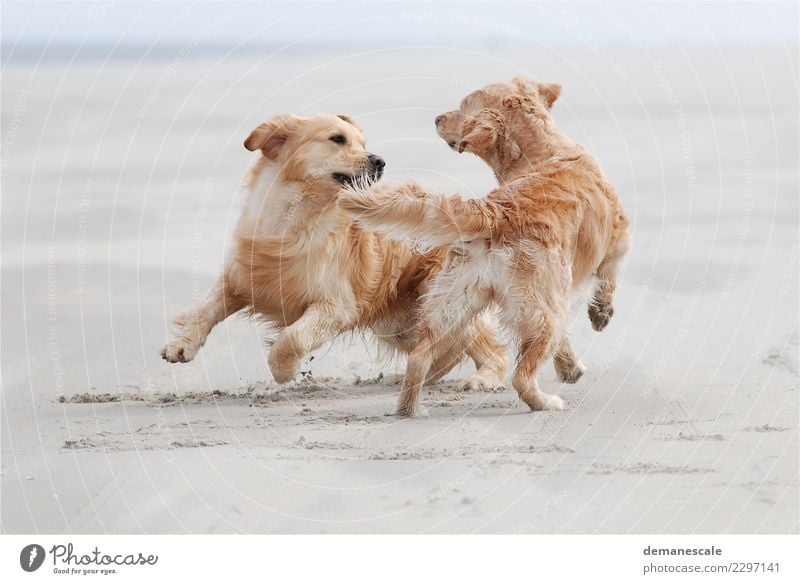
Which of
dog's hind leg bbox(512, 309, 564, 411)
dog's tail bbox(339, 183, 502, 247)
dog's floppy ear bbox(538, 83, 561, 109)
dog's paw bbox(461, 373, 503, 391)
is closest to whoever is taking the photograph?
dog's tail bbox(339, 183, 502, 247)

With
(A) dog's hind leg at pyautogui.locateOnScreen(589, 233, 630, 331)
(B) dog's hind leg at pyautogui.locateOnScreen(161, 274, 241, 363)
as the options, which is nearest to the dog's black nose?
(B) dog's hind leg at pyautogui.locateOnScreen(161, 274, 241, 363)

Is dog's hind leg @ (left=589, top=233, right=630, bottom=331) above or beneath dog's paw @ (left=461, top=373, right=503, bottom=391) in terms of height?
above

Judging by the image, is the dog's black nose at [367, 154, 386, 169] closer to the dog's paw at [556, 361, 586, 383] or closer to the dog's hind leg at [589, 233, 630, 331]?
the dog's hind leg at [589, 233, 630, 331]

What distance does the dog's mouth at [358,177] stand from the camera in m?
8.59

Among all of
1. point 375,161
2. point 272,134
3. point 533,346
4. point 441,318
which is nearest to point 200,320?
point 272,134

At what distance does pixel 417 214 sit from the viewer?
7605 mm

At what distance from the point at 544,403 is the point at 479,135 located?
1882 mm

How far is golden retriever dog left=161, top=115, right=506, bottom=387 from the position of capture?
28.5ft

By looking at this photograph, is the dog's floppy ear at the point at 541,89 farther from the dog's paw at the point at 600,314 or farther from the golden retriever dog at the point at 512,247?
the dog's paw at the point at 600,314

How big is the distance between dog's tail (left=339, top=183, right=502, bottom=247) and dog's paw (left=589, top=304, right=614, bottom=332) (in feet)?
5.09

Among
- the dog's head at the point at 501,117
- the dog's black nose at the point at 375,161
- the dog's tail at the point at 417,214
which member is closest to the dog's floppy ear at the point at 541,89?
the dog's head at the point at 501,117

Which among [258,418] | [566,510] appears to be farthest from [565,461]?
[258,418]

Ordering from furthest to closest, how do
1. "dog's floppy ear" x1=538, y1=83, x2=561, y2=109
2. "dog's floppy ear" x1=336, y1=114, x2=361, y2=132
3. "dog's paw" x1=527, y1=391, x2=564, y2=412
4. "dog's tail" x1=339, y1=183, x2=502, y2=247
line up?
"dog's floppy ear" x1=336, y1=114, x2=361, y2=132, "dog's floppy ear" x1=538, y1=83, x2=561, y2=109, "dog's paw" x1=527, y1=391, x2=564, y2=412, "dog's tail" x1=339, y1=183, x2=502, y2=247

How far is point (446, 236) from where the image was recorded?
302 inches
